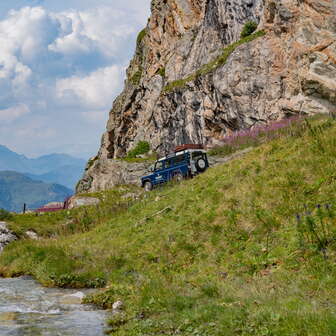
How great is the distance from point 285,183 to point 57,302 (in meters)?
8.03

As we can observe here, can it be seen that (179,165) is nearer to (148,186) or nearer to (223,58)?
(148,186)

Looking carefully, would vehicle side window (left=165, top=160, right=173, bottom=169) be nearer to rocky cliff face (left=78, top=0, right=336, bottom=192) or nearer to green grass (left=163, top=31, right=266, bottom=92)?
rocky cliff face (left=78, top=0, right=336, bottom=192)

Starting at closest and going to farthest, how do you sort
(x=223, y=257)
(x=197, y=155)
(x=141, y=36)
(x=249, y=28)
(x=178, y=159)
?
1. (x=223, y=257)
2. (x=197, y=155)
3. (x=178, y=159)
4. (x=249, y=28)
5. (x=141, y=36)

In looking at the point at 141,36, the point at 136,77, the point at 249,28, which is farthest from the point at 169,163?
the point at 141,36

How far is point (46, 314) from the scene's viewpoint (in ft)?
34.1

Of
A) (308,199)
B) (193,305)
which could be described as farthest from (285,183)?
(193,305)

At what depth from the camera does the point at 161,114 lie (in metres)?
58.2

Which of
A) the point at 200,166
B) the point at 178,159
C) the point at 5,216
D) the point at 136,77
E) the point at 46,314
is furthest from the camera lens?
the point at 136,77

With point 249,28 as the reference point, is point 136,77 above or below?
above

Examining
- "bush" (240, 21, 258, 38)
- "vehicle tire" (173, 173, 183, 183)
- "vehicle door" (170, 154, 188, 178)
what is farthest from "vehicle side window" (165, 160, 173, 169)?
"bush" (240, 21, 258, 38)

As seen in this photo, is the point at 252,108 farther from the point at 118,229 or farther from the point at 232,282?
the point at 232,282

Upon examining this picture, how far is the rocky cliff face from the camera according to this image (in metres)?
36.4

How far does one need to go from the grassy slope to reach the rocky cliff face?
65.0 ft

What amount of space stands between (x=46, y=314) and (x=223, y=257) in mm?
5025
